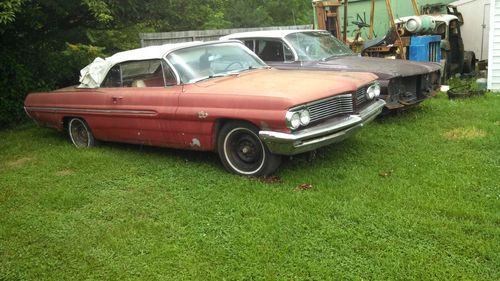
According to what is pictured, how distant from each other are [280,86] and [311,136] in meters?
0.69

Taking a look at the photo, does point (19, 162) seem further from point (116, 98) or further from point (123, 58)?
point (123, 58)

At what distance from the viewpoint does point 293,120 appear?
472cm

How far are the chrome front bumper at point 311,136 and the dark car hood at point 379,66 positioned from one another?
193cm

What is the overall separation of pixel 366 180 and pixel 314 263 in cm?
168

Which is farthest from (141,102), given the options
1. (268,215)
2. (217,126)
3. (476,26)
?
(476,26)

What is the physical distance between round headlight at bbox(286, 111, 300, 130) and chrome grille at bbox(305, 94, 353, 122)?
0.61ft

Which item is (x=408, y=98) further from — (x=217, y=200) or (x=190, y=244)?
(x=190, y=244)

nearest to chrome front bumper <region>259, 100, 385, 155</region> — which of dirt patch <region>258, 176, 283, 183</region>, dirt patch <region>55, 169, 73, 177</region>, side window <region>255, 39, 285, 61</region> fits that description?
dirt patch <region>258, 176, 283, 183</region>

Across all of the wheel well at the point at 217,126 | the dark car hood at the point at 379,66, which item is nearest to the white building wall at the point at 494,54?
the dark car hood at the point at 379,66

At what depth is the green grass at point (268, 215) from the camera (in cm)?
350

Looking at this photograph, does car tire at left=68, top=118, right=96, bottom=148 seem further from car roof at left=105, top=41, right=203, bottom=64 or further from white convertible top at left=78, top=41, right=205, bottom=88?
car roof at left=105, top=41, right=203, bottom=64

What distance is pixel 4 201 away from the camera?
515 cm

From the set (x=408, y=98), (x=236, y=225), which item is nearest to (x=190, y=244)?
(x=236, y=225)

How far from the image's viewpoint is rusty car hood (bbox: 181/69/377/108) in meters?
4.84
